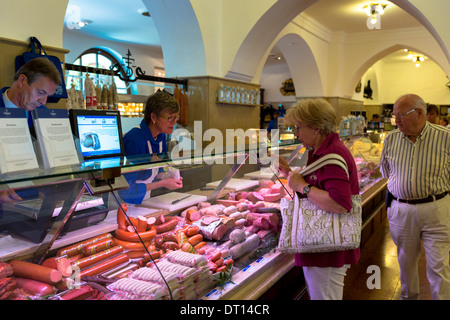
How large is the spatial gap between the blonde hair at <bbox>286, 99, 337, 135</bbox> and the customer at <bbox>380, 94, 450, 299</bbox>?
1182 millimetres

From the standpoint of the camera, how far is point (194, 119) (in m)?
5.72

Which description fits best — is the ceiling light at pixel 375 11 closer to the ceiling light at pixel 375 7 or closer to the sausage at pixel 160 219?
the ceiling light at pixel 375 7

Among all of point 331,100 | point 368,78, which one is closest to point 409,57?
point 368,78

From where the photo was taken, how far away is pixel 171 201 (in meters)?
2.30

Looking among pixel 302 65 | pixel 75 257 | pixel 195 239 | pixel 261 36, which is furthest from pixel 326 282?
pixel 302 65

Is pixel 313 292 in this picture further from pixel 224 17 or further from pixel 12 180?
pixel 224 17

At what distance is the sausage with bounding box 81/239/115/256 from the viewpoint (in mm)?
1640

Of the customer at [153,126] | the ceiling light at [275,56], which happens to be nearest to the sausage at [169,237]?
the customer at [153,126]

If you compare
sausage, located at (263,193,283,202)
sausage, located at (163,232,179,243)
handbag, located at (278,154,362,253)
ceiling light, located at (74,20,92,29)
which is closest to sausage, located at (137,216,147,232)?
sausage, located at (163,232,179,243)

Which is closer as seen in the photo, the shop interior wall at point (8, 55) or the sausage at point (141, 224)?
the sausage at point (141, 224)

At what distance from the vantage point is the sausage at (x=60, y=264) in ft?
4.91

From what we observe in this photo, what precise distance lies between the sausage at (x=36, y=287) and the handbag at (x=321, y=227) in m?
1.11

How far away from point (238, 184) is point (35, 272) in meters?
1.68

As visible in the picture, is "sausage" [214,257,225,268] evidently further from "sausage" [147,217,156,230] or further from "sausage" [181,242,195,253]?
"sausage" [147,217,156,230]
